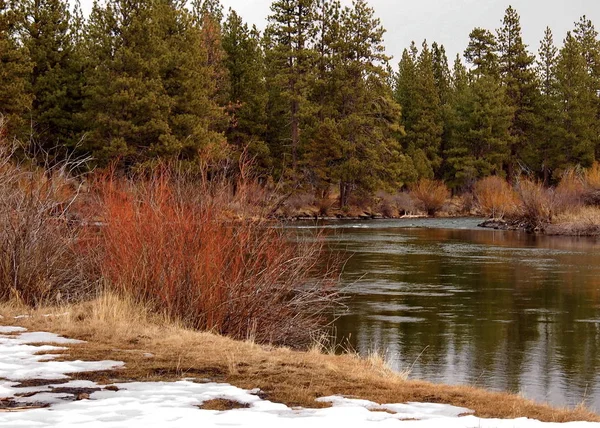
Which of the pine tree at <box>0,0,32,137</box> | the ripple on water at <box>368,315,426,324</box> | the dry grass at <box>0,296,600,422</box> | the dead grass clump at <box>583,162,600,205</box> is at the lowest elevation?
the ripple on water at <box>368,315,426,324</box>

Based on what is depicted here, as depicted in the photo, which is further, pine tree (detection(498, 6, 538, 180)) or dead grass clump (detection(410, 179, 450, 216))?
pine tree (detection(498, 6, 538, 180))

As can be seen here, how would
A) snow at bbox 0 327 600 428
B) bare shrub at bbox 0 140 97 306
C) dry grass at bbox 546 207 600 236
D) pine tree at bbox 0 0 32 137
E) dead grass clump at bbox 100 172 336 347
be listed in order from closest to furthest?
snow at bbox 0 327 600 428, dead grass clump at bbox 100 172 336 347, bare shrub at bbox 0 140 97 306, pine tree at bbox 0 0 32 137, dry grass at bbox 546 207 600 236

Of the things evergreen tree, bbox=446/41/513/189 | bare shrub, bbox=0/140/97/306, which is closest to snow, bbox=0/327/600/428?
bare shrub, bbox=0/140/97/306

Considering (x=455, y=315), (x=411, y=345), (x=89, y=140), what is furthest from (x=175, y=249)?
(x=89, y=140)

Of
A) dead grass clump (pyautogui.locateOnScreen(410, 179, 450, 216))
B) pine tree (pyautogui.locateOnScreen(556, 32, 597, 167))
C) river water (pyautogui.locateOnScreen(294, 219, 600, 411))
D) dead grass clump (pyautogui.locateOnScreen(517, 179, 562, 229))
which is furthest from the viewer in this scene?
pine tree (pyautogui.locateOnScreen(556, 32, 597, 167))

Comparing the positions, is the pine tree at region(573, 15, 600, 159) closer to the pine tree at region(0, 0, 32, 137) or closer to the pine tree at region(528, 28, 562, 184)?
the pine tree at region(528, 28, 562, 184)

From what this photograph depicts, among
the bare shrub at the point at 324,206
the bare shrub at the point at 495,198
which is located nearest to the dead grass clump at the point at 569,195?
the bare shrub at the point at 495,198

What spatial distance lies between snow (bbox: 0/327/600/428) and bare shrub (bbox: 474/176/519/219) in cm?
4393

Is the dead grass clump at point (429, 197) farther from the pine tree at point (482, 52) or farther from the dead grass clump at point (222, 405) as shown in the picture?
the dead grass clump at point (222, 405)

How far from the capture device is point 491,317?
16.7m

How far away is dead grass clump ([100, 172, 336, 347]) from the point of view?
10.6 meters

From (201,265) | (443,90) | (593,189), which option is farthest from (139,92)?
(443,90)

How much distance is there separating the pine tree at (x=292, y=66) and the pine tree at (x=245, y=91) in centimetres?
136

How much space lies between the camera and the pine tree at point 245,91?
5934 centimetres
